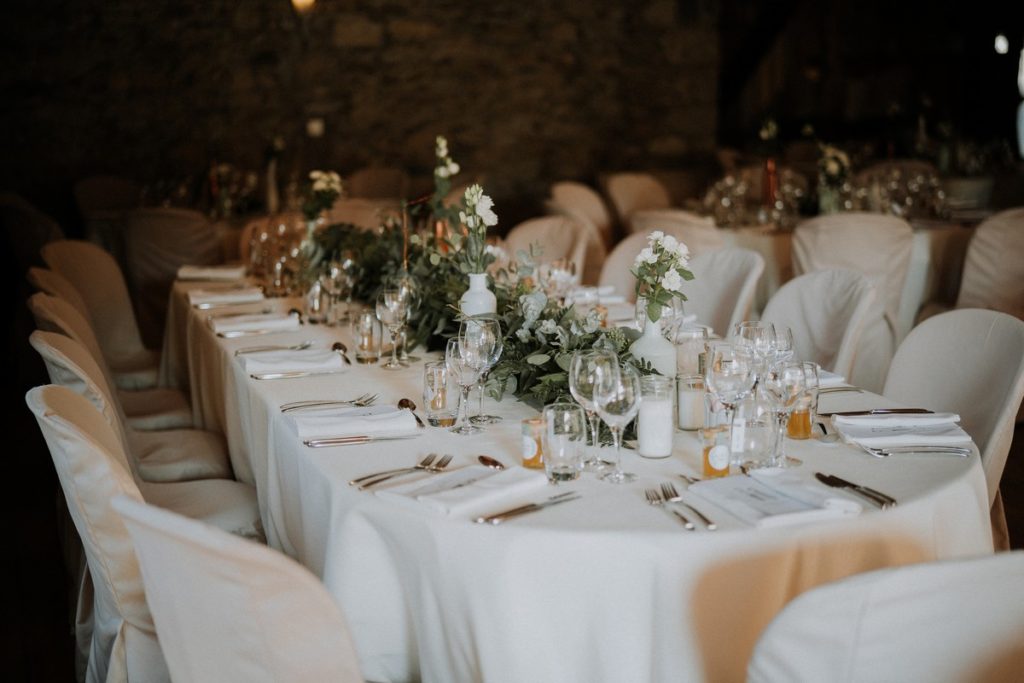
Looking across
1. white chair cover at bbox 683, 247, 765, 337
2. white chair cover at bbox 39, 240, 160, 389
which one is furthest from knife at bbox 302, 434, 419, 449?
white chair cover at bbox 39, 240, 160, 389

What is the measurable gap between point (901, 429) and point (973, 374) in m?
0.61

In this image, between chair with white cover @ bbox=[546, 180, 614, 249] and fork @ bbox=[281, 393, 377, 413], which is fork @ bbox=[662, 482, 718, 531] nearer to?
fork @ bbox=[281, 393, 377, 413]

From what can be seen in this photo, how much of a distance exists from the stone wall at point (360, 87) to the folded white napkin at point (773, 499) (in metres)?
7.81

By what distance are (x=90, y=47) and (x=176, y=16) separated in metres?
0.72

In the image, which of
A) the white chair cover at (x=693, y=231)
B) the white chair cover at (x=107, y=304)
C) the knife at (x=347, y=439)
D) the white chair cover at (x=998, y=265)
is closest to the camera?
the knife at (x=347, y=439)

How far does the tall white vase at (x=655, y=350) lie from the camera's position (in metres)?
2.48

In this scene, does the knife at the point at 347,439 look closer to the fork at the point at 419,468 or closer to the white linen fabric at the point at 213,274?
the fork at the point at 419,468

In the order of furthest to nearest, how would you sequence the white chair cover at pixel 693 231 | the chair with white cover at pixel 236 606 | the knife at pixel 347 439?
1. the white chair cover at pixel 693 231
2. the knife at pixel 347 439
3. the chair with white cover at pixel 236 606

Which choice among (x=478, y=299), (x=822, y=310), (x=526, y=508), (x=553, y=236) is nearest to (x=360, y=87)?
(x=553, y=236)

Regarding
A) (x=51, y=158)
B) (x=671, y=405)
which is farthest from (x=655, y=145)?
(x=671, y=405)

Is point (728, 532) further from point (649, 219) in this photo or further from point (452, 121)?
point (452, 121)

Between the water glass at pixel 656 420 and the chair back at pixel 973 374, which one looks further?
the chair back at pixel 973 374

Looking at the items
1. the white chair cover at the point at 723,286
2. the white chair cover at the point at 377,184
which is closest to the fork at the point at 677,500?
the white chair cover at the point at 723,286

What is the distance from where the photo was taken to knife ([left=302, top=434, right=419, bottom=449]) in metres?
2.34
